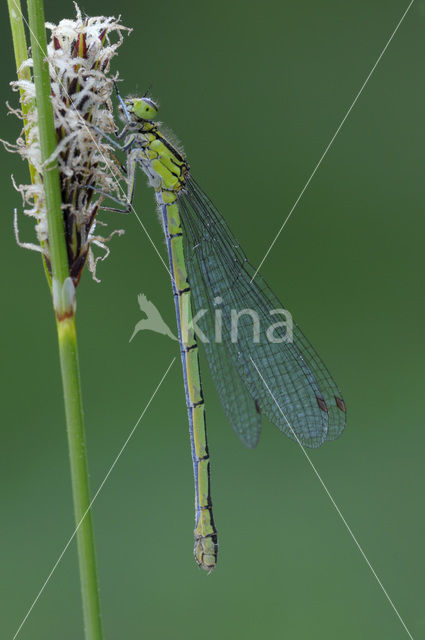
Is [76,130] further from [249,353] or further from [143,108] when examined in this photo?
[249,353]

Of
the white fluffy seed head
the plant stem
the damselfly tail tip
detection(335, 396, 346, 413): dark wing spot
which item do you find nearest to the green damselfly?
detection(335, 396, 346, 413): dark wing spot

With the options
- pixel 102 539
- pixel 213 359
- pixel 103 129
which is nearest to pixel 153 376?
pixel 102 539

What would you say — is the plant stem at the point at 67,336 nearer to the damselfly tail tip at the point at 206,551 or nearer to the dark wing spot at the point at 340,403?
the damselfly tail tip at the point at 206,551

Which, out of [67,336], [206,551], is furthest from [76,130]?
[206,551]

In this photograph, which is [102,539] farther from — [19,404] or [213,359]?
[213,359]

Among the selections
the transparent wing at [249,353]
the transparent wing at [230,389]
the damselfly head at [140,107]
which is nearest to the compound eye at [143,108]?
the damselfly head at [140,107]

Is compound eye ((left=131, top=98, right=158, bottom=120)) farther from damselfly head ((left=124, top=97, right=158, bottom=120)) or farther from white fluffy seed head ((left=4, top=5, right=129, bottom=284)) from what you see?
white fluffy seed head ((left=4, top=5, right=129, bottom=284))
